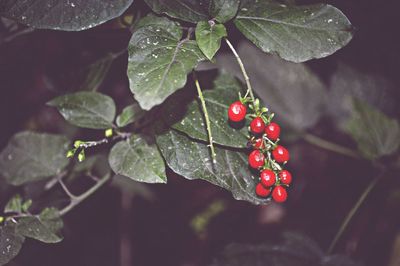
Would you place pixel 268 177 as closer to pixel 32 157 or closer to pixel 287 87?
pixel 32 157

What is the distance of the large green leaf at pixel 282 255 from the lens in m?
1.55

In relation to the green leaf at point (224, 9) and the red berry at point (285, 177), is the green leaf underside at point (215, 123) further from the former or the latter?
the green leaf at point (224, 9)

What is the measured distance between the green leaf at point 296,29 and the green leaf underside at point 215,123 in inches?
7.8

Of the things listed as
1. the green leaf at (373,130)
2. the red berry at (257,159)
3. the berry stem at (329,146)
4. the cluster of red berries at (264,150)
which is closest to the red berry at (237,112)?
the cluster of red berries at (264,150)

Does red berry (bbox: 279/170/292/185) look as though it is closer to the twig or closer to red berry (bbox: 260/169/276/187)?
red berry (bbox: 260/169/276/187)

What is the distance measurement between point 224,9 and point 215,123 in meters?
0.26

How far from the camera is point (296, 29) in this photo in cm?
96

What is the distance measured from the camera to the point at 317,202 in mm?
2139

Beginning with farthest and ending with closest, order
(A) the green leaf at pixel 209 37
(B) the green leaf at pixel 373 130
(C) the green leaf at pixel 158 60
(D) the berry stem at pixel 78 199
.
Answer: (B) the green leaf at pixel 373 130 → (D) the berry stem at pixel 78 199 → (A) the green leaf at pixel 209 37 → (C) the green leaf at pixel 158 60

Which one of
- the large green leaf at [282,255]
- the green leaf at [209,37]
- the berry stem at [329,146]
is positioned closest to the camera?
the green leaf at [209,37]

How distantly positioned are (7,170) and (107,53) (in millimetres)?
524

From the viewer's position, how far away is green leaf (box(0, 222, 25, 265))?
40.1 inches

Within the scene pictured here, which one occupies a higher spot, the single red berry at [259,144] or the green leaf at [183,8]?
the green leaf at [183,8]

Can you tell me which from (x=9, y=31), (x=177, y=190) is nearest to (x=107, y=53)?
(x=9, y=31)
